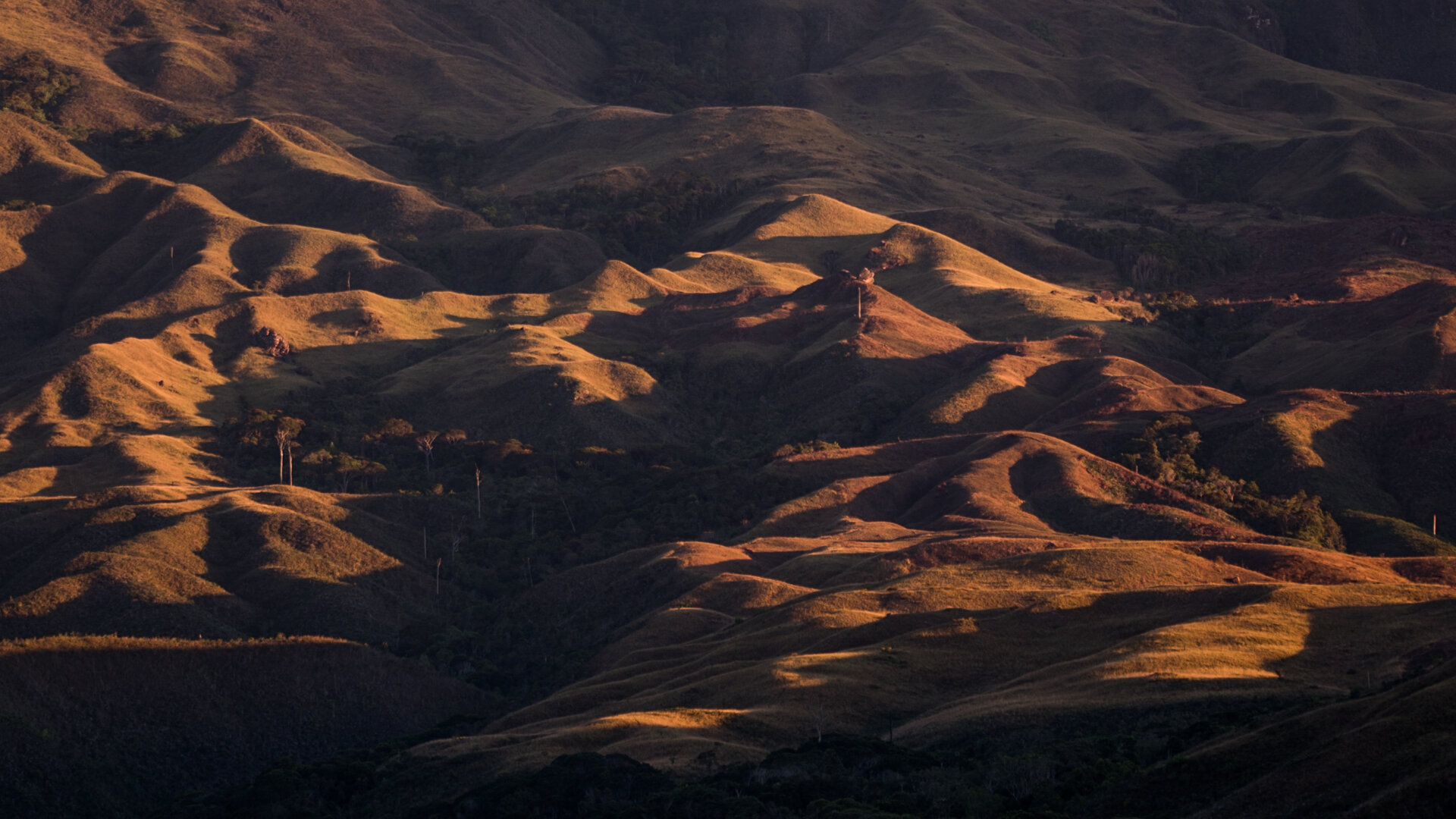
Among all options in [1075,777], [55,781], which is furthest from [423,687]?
[1075,777]

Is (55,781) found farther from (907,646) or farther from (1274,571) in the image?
(1274,571)

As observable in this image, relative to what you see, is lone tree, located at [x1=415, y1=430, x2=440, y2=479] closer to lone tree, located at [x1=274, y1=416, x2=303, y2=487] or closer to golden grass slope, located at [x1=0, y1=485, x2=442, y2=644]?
lone tree, located at [x1=274, y1=416, x2=303, y2=487]

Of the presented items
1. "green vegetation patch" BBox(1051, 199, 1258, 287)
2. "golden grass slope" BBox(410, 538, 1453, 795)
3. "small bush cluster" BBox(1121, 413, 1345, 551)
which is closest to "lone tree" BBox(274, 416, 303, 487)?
"golden grass slope" BBox(410, 538, 1453, 795)

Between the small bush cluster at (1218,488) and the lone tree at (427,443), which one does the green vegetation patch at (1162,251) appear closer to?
the small bush cluster at (1218,488)

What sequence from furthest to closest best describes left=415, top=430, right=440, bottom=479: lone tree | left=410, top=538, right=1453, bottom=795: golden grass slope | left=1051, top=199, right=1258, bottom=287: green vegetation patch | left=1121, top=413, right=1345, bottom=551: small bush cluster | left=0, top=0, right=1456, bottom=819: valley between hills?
A: left=1051, top=199, right=1258, bottom=287: green vegetation patch
left=415, top=430, right=440, bottom=479: lone tree
left=1121, top=413, right=1345, bottom=551: small bush cluster
left=410, top=538, right=1453, bottom=795: golden grass slope
left=0, top=0, right=1456, bottom=819: valley between hills

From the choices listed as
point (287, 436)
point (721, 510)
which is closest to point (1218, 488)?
point (721, 510)
